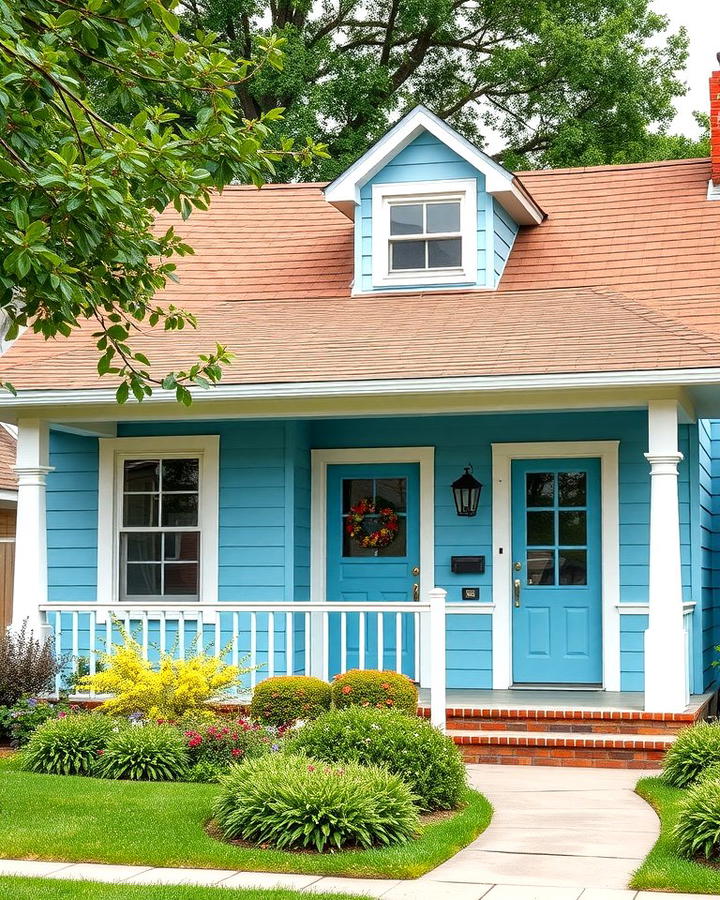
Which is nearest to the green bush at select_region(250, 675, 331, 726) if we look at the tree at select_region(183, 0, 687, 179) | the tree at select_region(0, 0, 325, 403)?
the tree at select_region(0, 0, 325, 403)

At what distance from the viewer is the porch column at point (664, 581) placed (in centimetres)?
1006

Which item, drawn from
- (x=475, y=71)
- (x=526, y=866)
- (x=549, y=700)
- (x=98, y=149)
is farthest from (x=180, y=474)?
(x=475, y=71)

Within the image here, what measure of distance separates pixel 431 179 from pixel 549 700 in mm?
5657

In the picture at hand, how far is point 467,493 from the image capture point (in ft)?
39.6

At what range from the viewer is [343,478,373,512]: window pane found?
1259cm

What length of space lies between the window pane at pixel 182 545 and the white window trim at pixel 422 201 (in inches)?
132

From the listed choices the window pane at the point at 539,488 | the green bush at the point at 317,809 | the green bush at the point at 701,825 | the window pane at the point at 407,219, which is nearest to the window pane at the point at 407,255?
the window pane at the point at 407,219

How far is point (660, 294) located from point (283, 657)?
513cm

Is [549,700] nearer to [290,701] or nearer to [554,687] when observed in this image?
[554,687]

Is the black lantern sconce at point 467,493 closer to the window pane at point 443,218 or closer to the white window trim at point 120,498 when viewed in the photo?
the white window trim at point 120,498

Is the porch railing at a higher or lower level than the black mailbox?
lower

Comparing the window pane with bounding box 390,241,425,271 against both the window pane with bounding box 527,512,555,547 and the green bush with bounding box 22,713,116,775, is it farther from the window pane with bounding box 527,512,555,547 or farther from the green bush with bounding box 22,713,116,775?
the green bush with bounding box 22,713,116,775

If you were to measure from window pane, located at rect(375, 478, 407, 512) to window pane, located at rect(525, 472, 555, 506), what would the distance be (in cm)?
122

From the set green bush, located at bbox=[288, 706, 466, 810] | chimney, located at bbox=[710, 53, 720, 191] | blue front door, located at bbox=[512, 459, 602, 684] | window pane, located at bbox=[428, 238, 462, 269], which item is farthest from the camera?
chimney, located at bbox=[710, 53, 720, 191]
